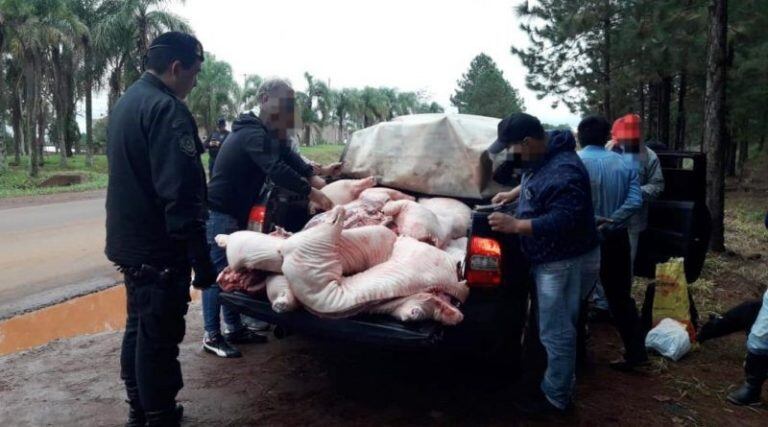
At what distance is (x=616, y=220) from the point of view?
435 centimetres

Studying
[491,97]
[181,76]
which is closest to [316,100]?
[491,97]

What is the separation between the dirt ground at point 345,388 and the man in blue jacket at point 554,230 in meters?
Result: 0.41

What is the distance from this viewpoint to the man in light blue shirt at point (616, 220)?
4273mm

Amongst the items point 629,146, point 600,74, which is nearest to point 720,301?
point 629,146

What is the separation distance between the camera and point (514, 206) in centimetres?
402

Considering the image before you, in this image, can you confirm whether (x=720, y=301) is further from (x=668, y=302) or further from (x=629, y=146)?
(x=629, y=146)

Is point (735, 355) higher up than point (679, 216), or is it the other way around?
point (679, 216)

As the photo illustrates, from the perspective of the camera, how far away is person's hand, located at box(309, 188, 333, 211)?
428 cm

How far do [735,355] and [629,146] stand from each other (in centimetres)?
185

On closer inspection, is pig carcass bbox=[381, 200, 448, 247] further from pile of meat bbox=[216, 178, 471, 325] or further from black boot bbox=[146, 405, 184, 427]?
black boot bbox=[146, 405, 184, 427]

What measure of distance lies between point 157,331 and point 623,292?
124 inches

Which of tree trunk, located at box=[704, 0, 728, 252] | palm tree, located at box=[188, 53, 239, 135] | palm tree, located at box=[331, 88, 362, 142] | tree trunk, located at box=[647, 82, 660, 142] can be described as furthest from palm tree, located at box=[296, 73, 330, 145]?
tree trunk, located at box=[704, 0, 728, 252]

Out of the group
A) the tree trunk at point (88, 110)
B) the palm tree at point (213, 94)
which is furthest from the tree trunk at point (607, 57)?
the palm tree at point (213, 94)

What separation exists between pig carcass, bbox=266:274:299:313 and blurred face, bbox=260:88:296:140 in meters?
1.35
